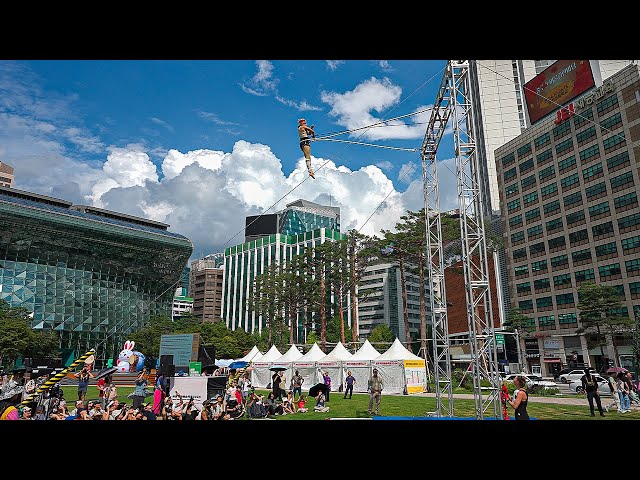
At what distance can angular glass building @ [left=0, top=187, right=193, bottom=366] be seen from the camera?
163 ft

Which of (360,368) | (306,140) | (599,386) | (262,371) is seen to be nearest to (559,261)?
(599,386)

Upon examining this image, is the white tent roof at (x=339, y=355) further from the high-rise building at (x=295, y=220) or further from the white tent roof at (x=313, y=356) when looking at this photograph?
the high-rise building at (x=295, y=220)

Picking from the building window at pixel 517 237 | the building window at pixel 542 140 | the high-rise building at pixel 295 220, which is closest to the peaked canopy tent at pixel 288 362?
the building window at pixel 517 237

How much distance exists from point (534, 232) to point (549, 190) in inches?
168

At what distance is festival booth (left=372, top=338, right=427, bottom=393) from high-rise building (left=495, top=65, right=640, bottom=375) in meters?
19.7

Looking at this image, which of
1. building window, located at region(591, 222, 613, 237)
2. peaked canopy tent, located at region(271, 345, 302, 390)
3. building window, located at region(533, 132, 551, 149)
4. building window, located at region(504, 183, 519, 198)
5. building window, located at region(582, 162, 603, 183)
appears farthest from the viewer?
building window, located at region(504, 183, 519, 198)

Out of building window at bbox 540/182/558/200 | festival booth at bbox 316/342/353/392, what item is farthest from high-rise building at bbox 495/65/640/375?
festival booth at bbox 316/342/353/392

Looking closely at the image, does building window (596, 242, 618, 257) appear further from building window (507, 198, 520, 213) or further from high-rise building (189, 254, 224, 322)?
high-rise building (189, 254, 224, 322)

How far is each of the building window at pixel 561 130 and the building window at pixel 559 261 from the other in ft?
36.2

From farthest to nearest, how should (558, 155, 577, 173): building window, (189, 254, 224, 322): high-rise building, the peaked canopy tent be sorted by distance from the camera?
(189, 254, 224, 322): high-rise building
(558, 155, 577, 173): building window
the peaked canopy tent
